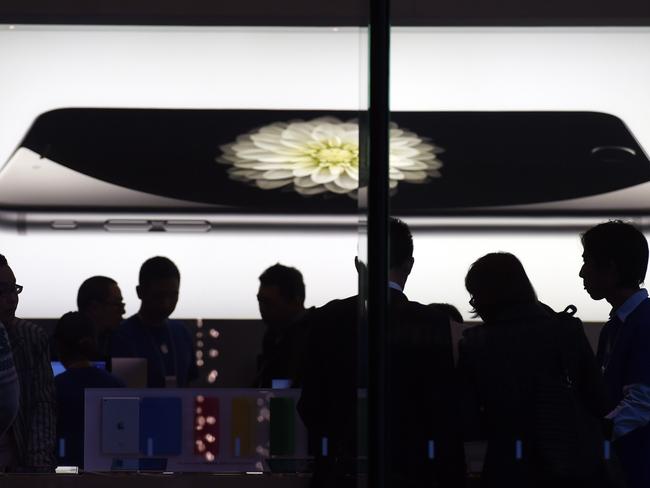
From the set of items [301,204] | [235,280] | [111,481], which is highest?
[301,204]

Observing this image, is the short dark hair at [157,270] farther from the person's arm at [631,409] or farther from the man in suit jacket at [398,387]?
the person's arm at [631,409]

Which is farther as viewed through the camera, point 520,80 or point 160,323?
point 520,80

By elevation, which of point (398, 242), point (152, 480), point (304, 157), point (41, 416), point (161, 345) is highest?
point (304, 157)

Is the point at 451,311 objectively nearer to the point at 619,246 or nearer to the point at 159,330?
A: the point at 619,246

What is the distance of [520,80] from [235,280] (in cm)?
115

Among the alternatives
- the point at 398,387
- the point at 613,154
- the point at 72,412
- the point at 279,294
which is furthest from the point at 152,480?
the point at 613,154

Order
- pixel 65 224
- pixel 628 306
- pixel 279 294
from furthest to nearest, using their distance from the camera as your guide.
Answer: pixel 628 306, pixel 279 294, pixel 65 224

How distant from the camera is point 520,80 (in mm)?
3816

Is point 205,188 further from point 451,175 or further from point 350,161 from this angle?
point 451,175

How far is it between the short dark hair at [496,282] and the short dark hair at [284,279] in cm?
56

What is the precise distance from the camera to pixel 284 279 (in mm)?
3623

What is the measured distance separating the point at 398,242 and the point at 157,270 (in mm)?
775

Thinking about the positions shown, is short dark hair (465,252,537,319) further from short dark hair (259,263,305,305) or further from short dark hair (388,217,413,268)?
short dark hair (259,263,305,305)

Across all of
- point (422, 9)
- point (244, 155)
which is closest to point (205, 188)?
point (244, 155)
